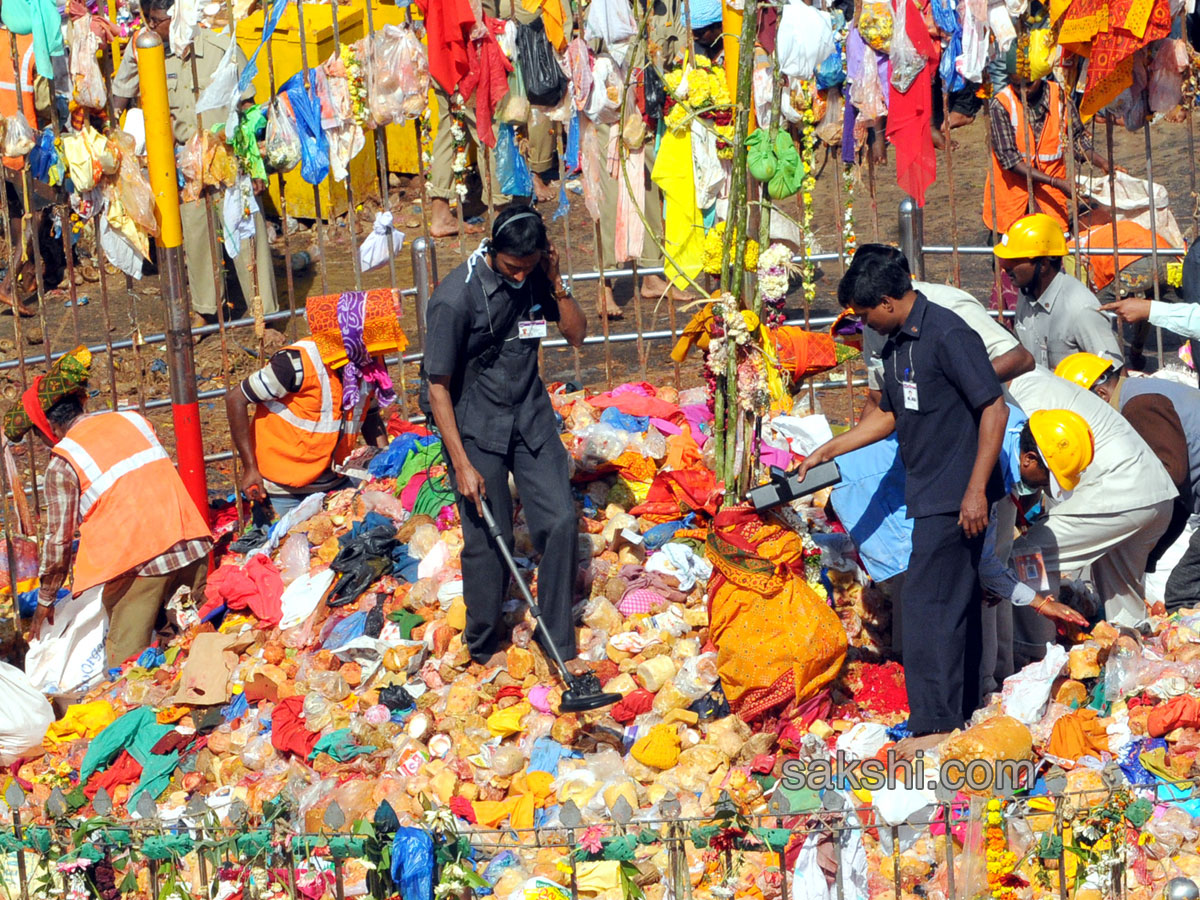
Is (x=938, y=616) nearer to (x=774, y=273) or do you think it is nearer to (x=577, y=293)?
(x=774, y=273)

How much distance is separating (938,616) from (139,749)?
3.01 metres

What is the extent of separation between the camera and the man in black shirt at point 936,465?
189 inches

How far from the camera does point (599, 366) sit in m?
9.30

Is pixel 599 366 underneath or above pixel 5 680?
above

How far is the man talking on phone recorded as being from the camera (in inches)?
212

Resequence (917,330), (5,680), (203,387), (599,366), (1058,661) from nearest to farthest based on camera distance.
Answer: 1. (917,330)
2. (1058,661)
3. (5,680)
4. (599,366)
5. (203,387)

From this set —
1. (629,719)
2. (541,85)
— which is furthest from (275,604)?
(541,85)

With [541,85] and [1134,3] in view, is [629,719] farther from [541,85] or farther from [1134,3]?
[1134,3]

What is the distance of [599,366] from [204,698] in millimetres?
Answer: 3888

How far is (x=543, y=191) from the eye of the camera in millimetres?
11875

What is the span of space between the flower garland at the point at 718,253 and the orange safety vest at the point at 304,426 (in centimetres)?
184

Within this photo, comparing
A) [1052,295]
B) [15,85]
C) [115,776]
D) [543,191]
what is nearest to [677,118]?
[1052,295]

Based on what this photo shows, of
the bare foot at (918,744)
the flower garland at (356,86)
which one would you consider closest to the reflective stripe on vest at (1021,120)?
the flower garland at (356,86)

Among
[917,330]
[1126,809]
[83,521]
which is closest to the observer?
[1126,809]
